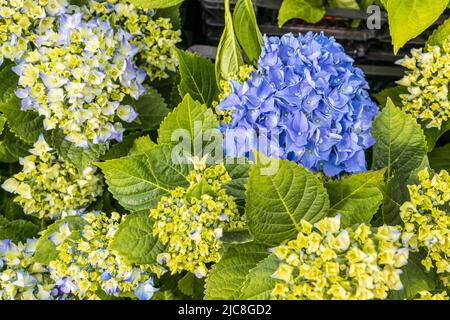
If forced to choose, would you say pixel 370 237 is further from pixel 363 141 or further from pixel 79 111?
pixel 79 111

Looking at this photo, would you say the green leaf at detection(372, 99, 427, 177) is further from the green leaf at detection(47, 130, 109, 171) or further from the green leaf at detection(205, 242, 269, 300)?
the green leaf at detection(47, 130, 109, 171)

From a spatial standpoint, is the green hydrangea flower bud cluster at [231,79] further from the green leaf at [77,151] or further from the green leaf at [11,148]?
the green leaf at [11,148]

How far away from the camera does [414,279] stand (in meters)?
0.68

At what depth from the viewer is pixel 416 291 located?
67 centimetres

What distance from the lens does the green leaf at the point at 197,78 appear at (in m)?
0.87

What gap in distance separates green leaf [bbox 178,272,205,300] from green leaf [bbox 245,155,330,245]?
193 mm

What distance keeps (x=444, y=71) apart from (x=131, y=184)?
0.51 metres

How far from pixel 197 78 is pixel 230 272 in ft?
1.09

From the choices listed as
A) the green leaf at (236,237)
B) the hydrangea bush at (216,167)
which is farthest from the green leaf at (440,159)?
the green leaf at (236,237)

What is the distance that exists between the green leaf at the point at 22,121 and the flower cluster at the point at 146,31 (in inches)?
7.1

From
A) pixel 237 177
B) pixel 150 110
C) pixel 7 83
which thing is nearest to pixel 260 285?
pixel 237 177

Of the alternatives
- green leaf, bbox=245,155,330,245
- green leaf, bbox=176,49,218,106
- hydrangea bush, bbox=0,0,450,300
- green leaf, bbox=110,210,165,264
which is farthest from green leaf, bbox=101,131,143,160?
green leaf, bbox=245,155,330,245

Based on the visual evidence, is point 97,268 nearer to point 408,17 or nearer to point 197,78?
point 197,78
